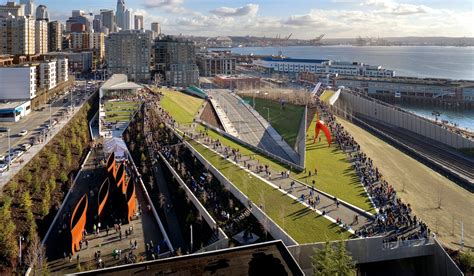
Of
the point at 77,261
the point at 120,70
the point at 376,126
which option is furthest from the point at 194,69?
the point at 77,261

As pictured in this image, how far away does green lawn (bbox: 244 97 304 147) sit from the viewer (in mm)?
31312

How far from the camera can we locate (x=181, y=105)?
38.1 metres

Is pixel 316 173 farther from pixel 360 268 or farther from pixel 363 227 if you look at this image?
pixel 360 268

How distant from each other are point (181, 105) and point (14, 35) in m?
23.9

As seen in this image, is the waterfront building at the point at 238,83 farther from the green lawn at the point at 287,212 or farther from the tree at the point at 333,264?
the tree at the point at 333,264

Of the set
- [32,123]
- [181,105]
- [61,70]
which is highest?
[61,70]

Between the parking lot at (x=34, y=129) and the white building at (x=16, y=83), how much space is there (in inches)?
64.8

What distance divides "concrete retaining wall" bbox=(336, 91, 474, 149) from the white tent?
21017 millimetres

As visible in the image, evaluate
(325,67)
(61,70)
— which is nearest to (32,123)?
(61,70)

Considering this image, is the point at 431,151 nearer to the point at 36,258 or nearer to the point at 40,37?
the point at 36,258

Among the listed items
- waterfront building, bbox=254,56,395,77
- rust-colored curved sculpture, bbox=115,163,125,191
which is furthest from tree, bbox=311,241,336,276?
waterfront building, bbox=254,56,395,77

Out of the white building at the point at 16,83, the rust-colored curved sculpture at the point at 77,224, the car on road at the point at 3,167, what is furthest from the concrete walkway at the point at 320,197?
the white building at the point at 16,83

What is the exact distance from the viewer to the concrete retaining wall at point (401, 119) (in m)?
29.5

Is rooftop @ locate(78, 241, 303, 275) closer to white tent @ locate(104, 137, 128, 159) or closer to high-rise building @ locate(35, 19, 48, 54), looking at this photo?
white tent @ locate(104, 137, 128, 159)
